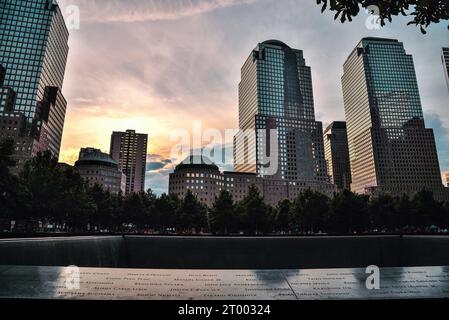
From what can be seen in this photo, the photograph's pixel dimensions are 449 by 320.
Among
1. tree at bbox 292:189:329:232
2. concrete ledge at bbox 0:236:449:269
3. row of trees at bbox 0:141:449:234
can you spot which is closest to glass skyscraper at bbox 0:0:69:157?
row of trees at bbox 0:141:449:234

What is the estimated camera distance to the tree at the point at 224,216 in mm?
67250

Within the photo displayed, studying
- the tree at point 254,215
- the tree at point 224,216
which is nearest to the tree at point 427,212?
the tree at point 254,215

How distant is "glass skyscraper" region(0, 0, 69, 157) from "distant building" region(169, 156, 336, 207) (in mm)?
78369

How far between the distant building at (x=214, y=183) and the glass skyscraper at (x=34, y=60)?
257ft

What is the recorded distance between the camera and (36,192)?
46469 millimetres

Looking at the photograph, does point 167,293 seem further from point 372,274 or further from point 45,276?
point 372,274

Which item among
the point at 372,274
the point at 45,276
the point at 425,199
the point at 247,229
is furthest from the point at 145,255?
the point at 425,199

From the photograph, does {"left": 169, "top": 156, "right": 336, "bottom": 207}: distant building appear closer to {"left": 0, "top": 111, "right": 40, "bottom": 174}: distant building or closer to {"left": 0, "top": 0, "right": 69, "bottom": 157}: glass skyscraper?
{"left": 0, "top": 111, "right": 40, "bottom": 174}: distant building

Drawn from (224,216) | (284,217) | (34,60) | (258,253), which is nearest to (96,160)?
(34,60)

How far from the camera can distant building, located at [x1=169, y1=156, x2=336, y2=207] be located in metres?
172

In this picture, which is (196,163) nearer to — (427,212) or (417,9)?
(427,212)

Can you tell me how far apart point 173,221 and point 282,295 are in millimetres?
70526

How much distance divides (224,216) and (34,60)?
542 ft

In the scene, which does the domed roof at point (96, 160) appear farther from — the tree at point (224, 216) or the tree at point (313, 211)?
the tree at point (313, 211)
